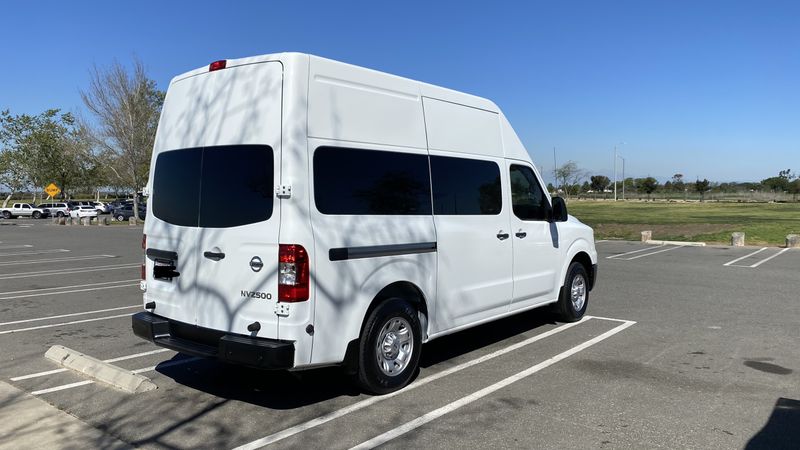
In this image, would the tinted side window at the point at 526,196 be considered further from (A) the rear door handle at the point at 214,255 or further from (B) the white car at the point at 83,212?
(B) the white car at the point at 83,212

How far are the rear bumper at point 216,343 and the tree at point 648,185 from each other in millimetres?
115685

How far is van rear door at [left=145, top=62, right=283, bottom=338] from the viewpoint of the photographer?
14.2ft

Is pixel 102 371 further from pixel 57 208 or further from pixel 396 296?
pixel 57 208

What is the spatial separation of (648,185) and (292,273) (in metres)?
118

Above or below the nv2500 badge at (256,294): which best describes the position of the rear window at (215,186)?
above

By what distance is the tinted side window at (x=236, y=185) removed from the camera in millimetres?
4363

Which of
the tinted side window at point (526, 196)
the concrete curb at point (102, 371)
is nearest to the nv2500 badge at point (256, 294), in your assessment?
the concrete curb at point (102, 371)

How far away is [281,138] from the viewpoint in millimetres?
4336

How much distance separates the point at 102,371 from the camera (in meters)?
5.35

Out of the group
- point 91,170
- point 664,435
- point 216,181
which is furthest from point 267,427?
point 91,170

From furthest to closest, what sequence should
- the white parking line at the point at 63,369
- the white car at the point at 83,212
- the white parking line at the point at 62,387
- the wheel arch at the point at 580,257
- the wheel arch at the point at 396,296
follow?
1. the white car at the point at 83,212
2. the wheel arch at the point at 580,257
3. the white parking line at the point at 63,369
4. the white parking line at the point at 62,387
5. the wheel arch at the point at 396,296

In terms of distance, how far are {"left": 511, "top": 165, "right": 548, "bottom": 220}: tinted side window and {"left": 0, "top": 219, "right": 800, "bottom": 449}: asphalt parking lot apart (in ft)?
4.81

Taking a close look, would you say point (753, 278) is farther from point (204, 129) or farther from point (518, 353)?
point (204, 129)

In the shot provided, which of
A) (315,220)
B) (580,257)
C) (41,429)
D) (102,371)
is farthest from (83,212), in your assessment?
(315,220)
